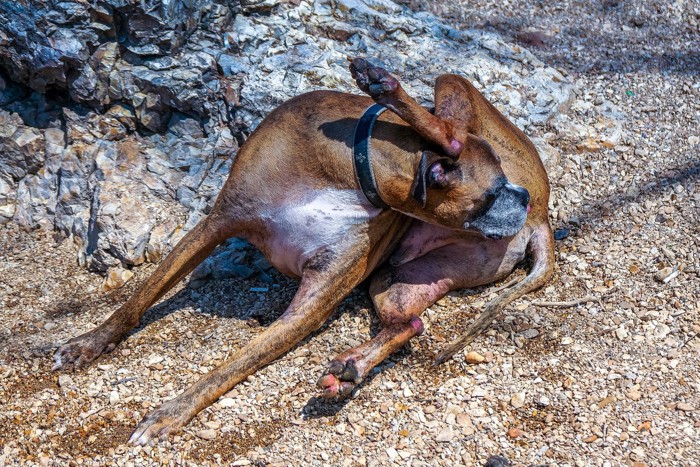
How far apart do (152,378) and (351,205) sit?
115cm

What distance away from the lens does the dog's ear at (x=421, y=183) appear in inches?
133

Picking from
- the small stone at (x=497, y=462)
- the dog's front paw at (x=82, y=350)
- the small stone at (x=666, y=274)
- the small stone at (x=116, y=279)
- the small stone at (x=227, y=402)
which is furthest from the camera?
the small stone at (x=116, y=279)

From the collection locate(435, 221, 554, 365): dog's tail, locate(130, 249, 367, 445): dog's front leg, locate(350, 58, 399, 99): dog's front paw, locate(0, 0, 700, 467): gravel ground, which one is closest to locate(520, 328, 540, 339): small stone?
locate(0, 0, 700, 467): gravel ground

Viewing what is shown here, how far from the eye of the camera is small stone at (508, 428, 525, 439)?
309 cm

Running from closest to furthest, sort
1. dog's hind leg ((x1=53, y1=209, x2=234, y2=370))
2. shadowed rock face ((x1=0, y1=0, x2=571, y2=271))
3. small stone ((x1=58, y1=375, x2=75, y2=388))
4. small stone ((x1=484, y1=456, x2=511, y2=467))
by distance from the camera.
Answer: small stone ((x1=484, y1=456, x2=511, y2=467)) < small stone ((x1=58, y1=375, x2=75, y2=388)) < dog's hind leg ((x1=53, y1=209, x2=234, y2=370)) < shadowed rock face ((x1=0, y1=0, x2=571, y2=271))

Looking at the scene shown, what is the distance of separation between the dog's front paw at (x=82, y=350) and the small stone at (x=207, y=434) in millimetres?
721

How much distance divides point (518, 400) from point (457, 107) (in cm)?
134

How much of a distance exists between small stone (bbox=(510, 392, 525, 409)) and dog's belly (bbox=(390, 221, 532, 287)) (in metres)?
0.72

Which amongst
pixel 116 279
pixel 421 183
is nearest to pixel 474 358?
pixel 421 183

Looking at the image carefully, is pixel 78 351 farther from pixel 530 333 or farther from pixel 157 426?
pixel 530 333

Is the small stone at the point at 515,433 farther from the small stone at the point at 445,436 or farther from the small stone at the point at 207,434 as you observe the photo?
the small stone at the point at 207,434

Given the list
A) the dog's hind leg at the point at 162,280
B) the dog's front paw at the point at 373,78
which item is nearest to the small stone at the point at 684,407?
the dog's front paw at the point at 373,78

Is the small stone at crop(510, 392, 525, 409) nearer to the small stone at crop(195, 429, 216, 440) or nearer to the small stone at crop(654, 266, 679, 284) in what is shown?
the small stone at crop(654, 266, 679, 284)

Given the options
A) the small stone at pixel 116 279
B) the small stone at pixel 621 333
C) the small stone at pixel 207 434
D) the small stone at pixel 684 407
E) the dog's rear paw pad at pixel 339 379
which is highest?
the dog's rear paw pad at pixel 339 379
